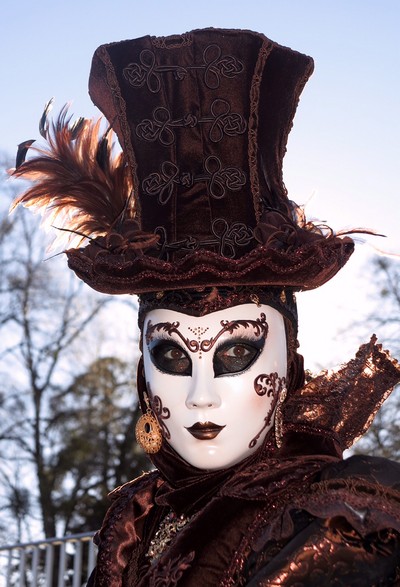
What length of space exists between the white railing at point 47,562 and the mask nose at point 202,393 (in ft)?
11.2

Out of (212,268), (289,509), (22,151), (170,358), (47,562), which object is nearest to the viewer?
(289,509)

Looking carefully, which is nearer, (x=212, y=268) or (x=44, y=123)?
(x=212, y=268)

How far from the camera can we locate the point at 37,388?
13234mm

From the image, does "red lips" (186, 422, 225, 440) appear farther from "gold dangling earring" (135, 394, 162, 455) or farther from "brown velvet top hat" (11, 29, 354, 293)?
"brown velvet top hat" (11, 29, 354, 293)

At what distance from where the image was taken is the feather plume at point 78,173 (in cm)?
336

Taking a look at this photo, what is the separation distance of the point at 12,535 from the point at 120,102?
984 cm

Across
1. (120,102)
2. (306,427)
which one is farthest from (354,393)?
(120,102)

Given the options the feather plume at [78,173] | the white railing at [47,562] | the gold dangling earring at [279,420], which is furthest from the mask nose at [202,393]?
the white railing at [47,562]

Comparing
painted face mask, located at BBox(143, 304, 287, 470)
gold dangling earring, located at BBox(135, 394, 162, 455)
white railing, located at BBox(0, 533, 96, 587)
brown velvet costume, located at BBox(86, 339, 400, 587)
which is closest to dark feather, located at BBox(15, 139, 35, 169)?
painted face mask, located at BBox(143, 304, 287, 470)

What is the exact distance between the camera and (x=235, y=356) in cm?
301

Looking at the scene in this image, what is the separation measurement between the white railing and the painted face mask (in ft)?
10.9

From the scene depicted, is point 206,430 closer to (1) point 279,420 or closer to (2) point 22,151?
(1) point 279,420

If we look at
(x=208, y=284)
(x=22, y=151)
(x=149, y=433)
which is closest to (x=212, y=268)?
(x=208, y=284)

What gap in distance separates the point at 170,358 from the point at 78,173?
770mm
